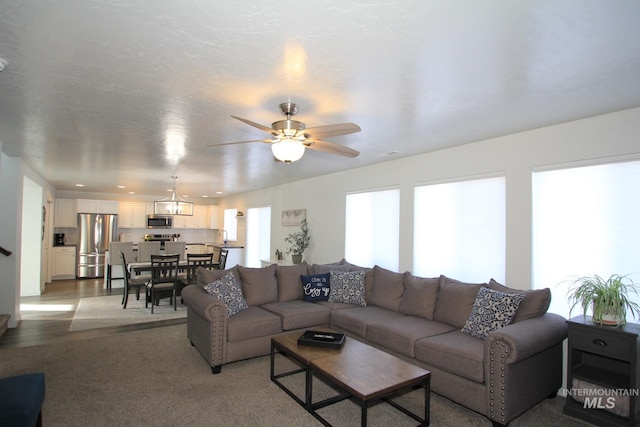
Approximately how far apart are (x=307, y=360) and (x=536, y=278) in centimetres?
245

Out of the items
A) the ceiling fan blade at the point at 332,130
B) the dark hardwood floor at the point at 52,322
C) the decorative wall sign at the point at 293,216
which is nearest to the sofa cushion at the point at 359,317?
the ceiling fan blade at the point at 332,130

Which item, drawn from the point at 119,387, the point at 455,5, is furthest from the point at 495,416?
the point at 119,387

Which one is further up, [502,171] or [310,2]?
[310,2]

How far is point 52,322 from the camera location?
16.9 feet

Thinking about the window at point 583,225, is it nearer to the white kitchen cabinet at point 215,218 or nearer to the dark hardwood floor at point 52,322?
the dark hardwood floor at point 52,322

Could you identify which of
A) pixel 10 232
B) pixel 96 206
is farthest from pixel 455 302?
pixel 96 206

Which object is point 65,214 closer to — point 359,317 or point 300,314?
point 300,314

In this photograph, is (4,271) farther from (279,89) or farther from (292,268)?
(279,89)

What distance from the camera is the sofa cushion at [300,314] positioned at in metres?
3.99

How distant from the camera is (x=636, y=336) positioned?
2445 mm

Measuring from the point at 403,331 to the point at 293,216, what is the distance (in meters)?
4.44

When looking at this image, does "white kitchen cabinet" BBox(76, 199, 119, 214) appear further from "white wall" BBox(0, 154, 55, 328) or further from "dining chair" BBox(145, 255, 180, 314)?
"white wall" BBox(0, 154, 55, 328)

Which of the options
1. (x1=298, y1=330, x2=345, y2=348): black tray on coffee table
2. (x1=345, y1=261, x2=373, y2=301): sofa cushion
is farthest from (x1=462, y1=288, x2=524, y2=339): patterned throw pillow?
(x1=345, y1=261, x2=373, y2=301): sofa cushion

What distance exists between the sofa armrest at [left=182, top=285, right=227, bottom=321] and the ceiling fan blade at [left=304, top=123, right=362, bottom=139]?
2.08 meters
